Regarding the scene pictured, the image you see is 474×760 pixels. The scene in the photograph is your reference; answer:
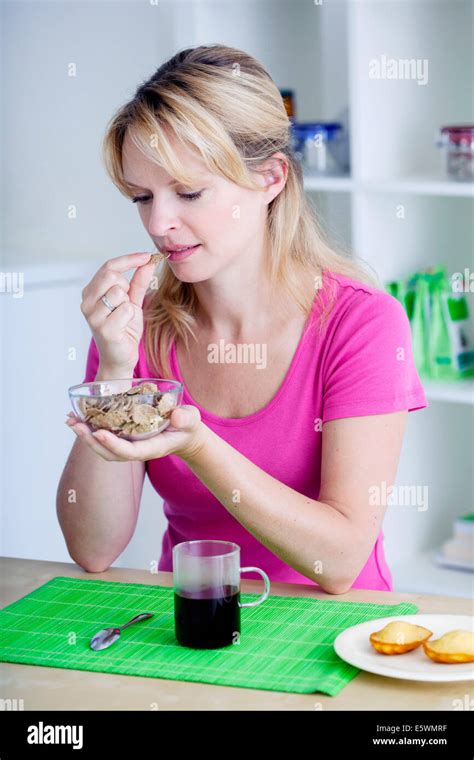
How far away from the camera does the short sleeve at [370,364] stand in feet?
4.76

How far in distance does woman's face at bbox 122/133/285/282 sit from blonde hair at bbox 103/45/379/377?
0.02 meters

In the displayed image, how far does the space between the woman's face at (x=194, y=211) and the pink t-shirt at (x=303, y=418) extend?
180 mm

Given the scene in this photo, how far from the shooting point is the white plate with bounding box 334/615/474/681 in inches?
39.7

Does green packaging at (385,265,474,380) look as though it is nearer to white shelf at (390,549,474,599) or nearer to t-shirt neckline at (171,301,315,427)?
white shelf at (390,549,474,599)

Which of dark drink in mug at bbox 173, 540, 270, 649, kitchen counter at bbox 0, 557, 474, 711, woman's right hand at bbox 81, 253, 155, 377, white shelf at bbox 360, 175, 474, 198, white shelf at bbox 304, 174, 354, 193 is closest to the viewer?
kitchen counter at bbox 0, 557, 474, 711

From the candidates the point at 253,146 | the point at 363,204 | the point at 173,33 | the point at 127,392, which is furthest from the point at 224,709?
the point at 173,33

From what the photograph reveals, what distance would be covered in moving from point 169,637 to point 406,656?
270mm

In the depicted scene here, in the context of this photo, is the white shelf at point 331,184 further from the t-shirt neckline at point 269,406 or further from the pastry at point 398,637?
the pastry at point 398,637

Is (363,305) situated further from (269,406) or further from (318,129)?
(318,129)

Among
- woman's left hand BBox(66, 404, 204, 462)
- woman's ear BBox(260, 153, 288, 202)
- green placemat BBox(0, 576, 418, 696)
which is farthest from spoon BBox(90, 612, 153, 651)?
woman's ear BBox(260, 153, 288, 202)

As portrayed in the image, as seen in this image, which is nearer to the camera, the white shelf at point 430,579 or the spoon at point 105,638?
the spoon at point 105,638

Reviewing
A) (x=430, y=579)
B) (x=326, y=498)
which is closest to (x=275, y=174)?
(x=326, y=498)

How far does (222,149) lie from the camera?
4.79ft

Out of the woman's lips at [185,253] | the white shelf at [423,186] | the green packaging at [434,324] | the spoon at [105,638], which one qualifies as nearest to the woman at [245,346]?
the woman's lips at [185,253]
